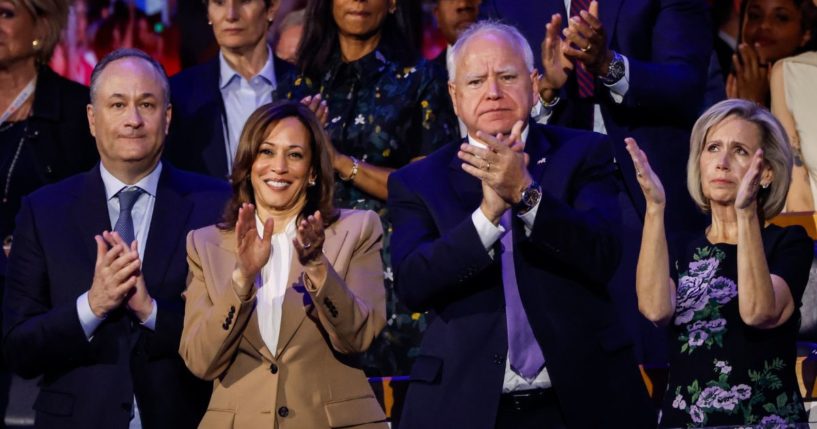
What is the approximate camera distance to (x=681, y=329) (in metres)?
3.69

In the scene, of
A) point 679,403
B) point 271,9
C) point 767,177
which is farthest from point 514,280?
point 271,9

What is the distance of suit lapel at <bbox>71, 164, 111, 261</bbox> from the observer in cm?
390

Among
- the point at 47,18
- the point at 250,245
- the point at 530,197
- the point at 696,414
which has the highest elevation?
the point at 47,18

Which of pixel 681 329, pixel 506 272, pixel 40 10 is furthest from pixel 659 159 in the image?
pixel 40 10

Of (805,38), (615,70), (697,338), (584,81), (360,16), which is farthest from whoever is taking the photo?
(805,38)

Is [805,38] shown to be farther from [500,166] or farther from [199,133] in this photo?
[500,166]

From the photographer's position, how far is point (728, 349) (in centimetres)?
360

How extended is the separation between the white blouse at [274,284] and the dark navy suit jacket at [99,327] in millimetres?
291

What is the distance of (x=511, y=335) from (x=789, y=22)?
2.67 meters

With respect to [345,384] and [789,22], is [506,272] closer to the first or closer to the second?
[345,384]

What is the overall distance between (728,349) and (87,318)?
1.69 meters

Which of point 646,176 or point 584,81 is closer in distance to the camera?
point 646,176

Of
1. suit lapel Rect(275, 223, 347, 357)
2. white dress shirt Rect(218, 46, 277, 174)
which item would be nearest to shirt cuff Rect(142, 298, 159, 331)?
suit lapel Rect(275, 223, 347, 357)

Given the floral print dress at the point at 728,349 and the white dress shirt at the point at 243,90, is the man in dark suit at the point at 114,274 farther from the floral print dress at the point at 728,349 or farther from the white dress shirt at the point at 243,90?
the floral print dress at the point at 728,349
